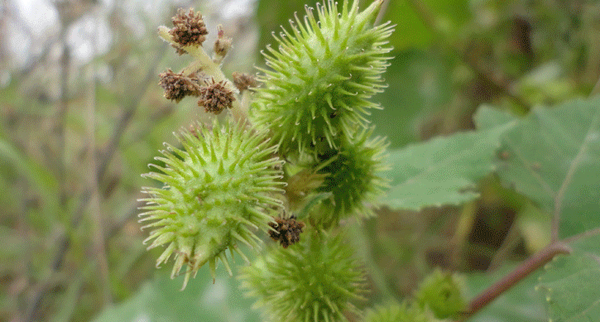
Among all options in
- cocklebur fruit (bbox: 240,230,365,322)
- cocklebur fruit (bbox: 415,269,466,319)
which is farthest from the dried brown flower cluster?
cocklebur fruit (bbox: 415,269,466,319)

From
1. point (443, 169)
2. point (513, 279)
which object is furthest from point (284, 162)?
point (513, 279)

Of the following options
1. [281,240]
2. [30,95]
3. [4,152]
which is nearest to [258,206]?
[281,240]

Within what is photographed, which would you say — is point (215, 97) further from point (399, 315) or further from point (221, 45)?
point (399, 315)

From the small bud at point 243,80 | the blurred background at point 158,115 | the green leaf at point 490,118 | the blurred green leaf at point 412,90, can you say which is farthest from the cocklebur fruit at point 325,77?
the blurred green leaf at point 412,90

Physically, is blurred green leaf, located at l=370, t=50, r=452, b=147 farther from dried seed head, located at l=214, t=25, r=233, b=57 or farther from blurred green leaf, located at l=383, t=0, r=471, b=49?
dried seed head, located at l=214, t=25, r=233, b=57

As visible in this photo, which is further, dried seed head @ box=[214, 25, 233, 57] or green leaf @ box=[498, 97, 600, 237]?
green leaf @ box=[498, 97, 600, 237]
